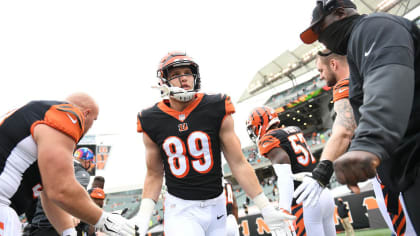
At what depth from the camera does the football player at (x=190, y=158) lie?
2.96 metres

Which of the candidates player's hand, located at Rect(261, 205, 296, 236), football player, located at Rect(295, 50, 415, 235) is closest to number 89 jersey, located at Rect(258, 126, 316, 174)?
football player, located at Rect(295, 50, 415, 235)

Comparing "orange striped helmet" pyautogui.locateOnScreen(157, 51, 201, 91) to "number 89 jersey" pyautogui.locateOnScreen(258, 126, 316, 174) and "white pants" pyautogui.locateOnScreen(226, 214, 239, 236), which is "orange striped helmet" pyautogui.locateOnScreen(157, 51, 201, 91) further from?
"white pants" pyautogui.locateOnScreen(226, 214, 239, 236)

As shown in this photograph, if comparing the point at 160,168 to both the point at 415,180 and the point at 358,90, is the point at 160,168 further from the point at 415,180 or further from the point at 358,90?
the point at 415,180

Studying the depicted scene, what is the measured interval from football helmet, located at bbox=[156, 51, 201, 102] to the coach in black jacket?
160cm

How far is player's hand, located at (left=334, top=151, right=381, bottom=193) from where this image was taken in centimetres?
119

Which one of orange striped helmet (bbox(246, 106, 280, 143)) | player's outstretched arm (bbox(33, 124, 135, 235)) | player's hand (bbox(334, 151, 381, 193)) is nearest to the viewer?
player's hand (bbox(334, 151, 381, 193))

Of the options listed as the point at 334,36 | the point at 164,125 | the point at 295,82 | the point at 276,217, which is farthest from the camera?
the point at 295,82

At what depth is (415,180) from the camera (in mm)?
1568

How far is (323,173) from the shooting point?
2143 millimetres

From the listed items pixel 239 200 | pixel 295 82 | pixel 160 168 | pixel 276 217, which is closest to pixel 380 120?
pixel 276 217

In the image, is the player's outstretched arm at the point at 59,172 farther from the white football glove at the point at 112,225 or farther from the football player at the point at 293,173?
the football player at the point at 293,173

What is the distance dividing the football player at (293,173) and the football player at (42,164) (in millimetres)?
2354

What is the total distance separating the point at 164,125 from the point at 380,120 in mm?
2315

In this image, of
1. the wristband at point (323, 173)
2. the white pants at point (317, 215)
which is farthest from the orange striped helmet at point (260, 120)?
the wristband at point (323, 173)
